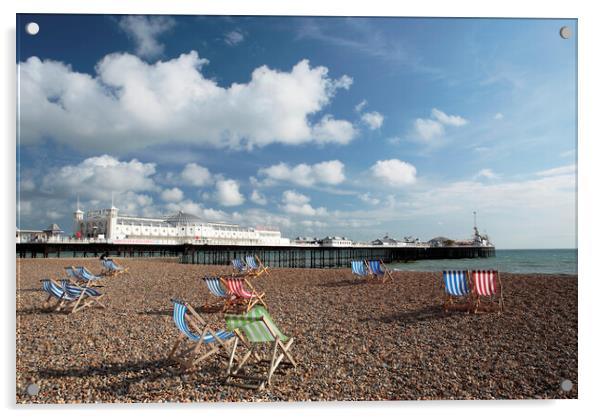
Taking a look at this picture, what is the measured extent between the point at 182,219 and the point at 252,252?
17.5 metres

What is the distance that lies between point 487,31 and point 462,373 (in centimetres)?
321

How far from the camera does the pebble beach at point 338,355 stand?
10.3 feet

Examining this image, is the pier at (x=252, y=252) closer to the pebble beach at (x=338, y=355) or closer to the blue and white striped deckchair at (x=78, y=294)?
the blue and white striped deckchair at (x=78, y=294)

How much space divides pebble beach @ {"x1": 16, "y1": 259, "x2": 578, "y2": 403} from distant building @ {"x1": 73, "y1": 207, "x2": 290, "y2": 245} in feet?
111

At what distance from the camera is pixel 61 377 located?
327 cm

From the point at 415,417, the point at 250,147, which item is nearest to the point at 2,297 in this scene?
the point at 250,147

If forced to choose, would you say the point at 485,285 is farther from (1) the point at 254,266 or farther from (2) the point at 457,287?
(1) the point at 254,266

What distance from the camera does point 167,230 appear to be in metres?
48.7

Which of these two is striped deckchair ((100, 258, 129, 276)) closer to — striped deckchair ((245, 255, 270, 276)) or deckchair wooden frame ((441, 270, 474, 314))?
striped deckchair ((245, 255, 270, 276))

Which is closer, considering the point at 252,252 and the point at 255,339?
the point at 255,339

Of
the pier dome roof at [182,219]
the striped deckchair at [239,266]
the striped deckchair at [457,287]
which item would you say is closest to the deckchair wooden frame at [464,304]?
the striped deckchair at [457,287]

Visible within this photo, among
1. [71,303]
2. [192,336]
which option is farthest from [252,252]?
[192,336]

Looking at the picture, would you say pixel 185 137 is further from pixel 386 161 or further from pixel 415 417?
pixel 415 417
